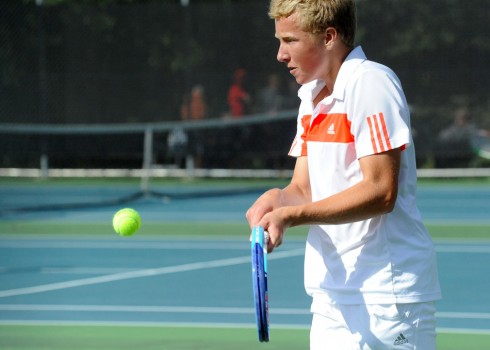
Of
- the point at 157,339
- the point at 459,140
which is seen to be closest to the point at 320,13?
the point at 157,339

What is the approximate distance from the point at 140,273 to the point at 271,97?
32.5 feet

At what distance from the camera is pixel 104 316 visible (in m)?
7.57

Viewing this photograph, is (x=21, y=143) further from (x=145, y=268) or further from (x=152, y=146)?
(x=145, y=268)

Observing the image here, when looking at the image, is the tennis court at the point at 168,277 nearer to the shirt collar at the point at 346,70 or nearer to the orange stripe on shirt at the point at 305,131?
the orange stripe on shirt at the point at 305,131

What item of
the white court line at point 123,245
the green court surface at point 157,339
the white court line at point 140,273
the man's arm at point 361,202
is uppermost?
the man's arm at point 361,202

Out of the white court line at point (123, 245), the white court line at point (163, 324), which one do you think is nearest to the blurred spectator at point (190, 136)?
the white court line at point (123, 245)

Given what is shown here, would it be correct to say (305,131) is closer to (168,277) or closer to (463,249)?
(168,277)

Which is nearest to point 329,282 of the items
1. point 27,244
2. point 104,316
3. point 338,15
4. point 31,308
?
point 338,15

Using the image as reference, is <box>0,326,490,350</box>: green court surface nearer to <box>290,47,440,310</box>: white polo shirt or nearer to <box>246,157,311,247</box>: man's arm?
<box>246,157,311,247</box>: man's arm

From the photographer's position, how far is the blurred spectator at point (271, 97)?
754 inches

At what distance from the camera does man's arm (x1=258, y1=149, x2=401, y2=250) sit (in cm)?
295

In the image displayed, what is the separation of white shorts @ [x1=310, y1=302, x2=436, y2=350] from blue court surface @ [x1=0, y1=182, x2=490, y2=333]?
3896 millimetres

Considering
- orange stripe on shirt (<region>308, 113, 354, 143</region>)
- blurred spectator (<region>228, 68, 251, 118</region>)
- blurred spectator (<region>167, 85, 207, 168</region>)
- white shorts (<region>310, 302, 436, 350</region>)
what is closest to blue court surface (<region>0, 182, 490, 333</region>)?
white shorts (<region>310, 302, 436, 350</region>)

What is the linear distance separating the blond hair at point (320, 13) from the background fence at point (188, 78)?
14.4 m
